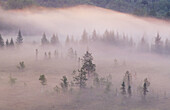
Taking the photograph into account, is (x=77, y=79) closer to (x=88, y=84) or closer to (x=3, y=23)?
(x=88, y=84)

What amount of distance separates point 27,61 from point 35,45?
25.6 m

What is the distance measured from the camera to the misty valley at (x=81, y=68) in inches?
2379

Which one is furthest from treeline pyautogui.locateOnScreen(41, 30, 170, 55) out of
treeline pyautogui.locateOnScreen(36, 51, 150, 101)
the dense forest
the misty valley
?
the dense forest

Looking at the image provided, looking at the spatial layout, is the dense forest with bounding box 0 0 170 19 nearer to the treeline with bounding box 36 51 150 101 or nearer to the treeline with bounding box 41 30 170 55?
the treeline with bounding box 41 30 170 55

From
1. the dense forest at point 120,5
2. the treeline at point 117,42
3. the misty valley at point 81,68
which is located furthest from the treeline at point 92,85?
the dense forest at point 120,5

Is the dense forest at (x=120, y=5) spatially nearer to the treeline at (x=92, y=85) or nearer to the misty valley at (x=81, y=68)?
the misty valley at (x=81, y=68)

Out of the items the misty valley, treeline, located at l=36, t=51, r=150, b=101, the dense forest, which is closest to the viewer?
the misty valley

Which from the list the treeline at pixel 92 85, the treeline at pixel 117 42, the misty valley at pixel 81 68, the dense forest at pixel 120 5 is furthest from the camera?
the dense forest at pixel 120 5

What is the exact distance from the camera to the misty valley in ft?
198

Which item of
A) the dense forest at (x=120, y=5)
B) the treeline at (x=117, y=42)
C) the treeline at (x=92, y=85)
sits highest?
the dense forest at (x=120, y=5)

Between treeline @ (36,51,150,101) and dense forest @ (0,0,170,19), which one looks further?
dense forest @ (0,0,170,19)

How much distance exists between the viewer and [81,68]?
69.3 metres

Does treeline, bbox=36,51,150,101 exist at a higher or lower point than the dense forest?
lower

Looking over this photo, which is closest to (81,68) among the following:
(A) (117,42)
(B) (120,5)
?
(A) (117,42)
